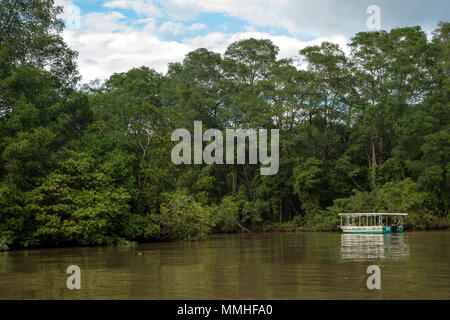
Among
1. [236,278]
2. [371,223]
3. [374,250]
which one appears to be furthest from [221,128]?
[236,278]

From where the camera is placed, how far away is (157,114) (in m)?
32.7

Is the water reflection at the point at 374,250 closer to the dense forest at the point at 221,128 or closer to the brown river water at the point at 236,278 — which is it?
the brown river water at the point at 236,278

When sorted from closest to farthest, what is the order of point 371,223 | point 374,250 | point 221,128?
point 374,250 < point 371,223 < point 221,128

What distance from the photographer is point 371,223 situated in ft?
121

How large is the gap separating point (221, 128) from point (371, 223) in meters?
21.9

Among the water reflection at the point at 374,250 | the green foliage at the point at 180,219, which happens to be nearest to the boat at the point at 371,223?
the water reflection at the point at 374,250

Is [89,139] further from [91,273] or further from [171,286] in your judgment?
[171,286]

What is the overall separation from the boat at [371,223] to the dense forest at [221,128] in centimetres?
105

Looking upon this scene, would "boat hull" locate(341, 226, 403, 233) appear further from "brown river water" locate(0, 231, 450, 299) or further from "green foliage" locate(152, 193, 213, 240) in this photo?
"brown river water" locate(0, 231, 450, 299)

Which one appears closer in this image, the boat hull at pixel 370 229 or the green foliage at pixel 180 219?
the green foliage at pixel 180 219

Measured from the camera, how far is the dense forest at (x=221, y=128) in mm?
24578

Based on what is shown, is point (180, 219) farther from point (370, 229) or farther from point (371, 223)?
point (371, 223)

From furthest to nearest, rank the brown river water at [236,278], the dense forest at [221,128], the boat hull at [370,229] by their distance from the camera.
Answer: the boat hull at [370,229], the dense forest at [221,128], the brown river water at [236,278]
